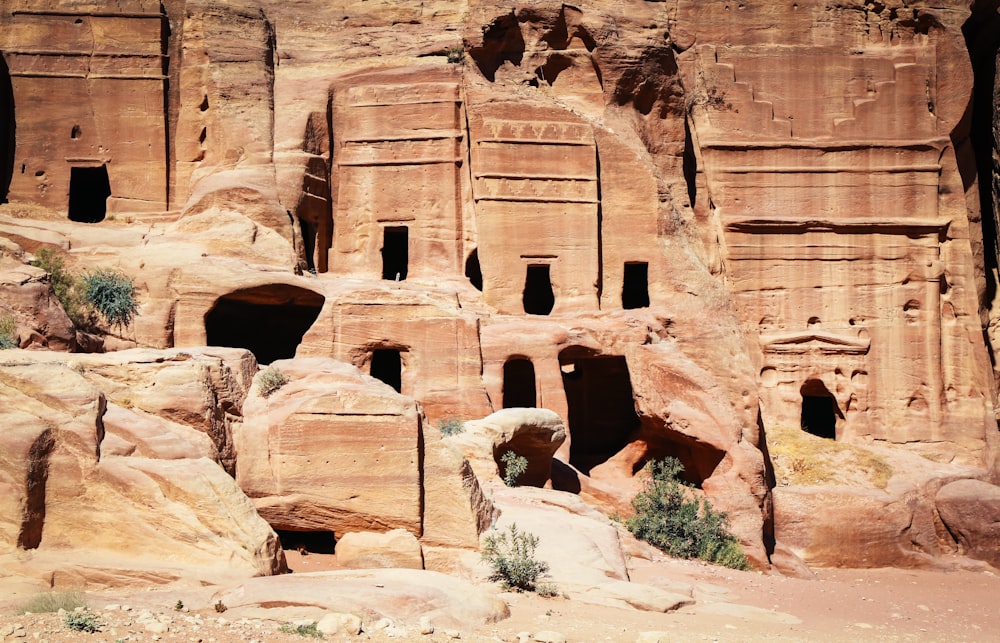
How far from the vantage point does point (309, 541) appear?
14367 mm

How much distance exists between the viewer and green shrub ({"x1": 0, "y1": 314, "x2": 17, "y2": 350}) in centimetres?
1451

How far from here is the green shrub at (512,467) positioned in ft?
58.6

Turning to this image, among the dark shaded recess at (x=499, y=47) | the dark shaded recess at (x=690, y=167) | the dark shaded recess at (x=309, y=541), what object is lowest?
the dark shaded recess at (x=309, y=541)

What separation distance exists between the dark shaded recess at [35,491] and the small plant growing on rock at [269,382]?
3.34m

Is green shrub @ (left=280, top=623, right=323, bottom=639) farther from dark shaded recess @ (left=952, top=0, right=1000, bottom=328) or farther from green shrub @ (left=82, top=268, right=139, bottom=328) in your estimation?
dark shaded recess @ (left=952, top=0, right=1000, bottom=328)

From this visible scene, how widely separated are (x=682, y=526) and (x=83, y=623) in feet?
40.6

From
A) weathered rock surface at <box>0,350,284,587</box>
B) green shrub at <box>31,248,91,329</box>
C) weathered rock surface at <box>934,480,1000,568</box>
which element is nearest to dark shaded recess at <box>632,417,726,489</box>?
weathered rock surface at <box>934,480,1000,568</box>

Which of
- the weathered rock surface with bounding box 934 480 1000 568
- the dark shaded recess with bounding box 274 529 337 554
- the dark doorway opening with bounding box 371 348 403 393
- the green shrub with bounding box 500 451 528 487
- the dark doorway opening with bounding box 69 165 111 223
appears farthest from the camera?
the dark doorway opening with bounding box 69 165 111 223

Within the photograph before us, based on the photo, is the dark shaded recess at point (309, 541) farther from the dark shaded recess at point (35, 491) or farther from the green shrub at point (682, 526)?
the green shrub at point (682, 526)

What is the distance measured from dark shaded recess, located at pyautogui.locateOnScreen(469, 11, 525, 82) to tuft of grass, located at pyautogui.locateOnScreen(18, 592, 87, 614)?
63.3ft

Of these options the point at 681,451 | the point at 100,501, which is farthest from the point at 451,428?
the point at 100,501

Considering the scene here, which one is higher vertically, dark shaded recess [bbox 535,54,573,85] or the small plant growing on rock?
dark shaded recess [bbox 535,54,573,85]

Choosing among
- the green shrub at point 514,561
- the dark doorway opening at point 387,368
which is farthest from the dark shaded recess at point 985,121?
the green shrub at point 514,561

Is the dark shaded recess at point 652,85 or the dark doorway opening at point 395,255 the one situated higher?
the dark shaded recess at point 652,85
